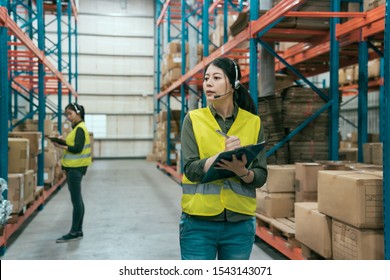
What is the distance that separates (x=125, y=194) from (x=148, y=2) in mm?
15412

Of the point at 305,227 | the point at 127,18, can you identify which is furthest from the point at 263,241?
the point at 127,18

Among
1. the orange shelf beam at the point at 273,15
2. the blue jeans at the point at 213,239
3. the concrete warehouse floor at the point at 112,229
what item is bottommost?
the concrete warehouse floor at the point at 112,229

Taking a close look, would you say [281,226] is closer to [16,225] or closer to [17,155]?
[16,225]

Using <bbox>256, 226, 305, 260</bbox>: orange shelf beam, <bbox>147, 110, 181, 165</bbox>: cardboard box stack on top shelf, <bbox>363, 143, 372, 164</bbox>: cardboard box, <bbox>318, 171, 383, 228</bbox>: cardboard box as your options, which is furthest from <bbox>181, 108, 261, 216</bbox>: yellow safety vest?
<bbox>147, 110, 181, 165</bbox>: cardboard box stack on top shelf

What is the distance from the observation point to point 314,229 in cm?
414

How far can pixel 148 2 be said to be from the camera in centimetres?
2297

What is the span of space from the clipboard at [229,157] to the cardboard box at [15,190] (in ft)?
14.0

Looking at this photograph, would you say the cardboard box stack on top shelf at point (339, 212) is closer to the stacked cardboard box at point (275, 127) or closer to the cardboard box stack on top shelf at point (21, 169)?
the stacked cardboard box at point (275, 127)

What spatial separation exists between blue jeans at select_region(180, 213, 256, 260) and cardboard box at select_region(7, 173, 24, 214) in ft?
13.5

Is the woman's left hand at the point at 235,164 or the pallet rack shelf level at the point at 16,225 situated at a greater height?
the woman's left hand at the point at 235,164

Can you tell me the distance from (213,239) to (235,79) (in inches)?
33.9

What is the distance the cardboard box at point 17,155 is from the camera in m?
5.95

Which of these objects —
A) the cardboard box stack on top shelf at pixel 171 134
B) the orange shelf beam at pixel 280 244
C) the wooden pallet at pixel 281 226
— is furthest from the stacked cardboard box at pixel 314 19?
the cardboard box stack on top shelf at pixel 171 134

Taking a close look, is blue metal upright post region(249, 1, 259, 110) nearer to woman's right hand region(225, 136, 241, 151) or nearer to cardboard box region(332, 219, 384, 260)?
cardboard box region(332, 219, 384, 260)
